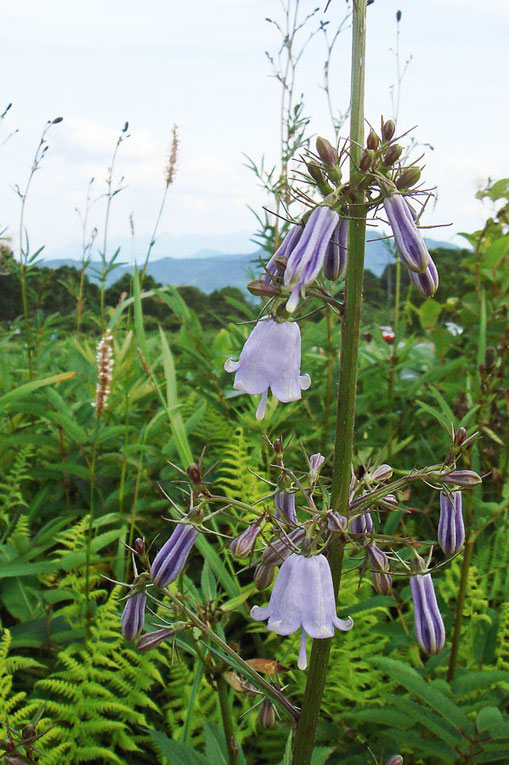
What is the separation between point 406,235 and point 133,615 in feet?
4.11

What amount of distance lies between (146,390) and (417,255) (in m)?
2.88

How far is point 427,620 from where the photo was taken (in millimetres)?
1627

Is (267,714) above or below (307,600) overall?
below

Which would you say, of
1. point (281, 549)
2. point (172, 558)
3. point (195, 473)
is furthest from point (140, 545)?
point (281, 549)

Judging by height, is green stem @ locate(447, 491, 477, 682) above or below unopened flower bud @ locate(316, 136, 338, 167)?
below

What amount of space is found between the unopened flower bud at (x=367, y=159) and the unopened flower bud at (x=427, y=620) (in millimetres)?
1034

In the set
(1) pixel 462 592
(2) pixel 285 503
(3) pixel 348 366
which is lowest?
(1) pixel 462 592

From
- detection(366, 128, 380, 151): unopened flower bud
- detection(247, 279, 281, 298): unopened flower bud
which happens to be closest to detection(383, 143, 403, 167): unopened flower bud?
detection(366, 128, 380, 151): unopened flower bud

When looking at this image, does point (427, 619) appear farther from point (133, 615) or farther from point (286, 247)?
point (286, 247)

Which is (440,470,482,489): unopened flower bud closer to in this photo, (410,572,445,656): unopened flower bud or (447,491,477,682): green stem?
(410,572,445,656): unopened flower bud

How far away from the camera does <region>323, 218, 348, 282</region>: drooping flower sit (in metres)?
1.56

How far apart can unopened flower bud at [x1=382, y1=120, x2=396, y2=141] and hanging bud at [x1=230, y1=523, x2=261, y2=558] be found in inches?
40.3

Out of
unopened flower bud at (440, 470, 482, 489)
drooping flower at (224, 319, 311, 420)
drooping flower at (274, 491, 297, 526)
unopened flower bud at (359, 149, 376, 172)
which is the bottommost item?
drooping flower at (274, 491, 297, 526)

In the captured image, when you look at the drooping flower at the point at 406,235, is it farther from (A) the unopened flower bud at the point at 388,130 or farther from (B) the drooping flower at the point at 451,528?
(B) the drooping flower at the point at 451,528
